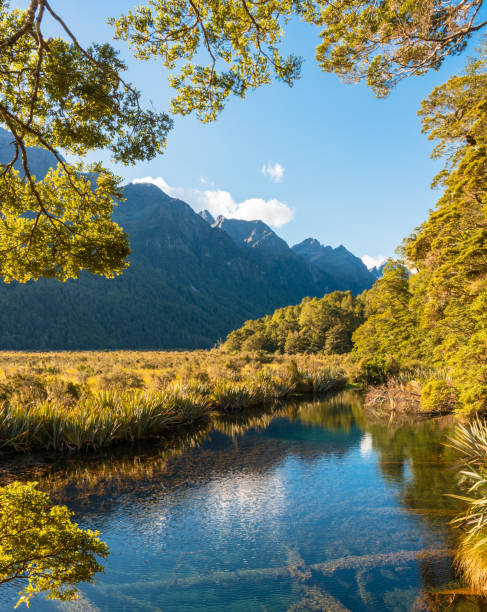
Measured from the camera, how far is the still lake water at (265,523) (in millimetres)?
4555

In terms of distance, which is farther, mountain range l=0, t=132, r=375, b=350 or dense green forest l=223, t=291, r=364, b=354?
mountain range l=0, t=132, r=375, b=350

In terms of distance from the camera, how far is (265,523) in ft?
21.2

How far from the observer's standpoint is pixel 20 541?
2842 mm

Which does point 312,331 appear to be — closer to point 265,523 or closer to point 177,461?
point 177,461

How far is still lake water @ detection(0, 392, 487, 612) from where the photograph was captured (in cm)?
455

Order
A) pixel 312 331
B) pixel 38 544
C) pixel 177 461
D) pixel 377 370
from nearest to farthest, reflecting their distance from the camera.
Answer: pixel 38 544 < pixel 177 461 < pixel 377 370 < pixel 312 331

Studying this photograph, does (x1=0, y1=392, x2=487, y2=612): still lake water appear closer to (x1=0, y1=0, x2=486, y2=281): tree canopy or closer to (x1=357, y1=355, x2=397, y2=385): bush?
(x1=0, y1=0, x2=486, y2=281): tree canopy

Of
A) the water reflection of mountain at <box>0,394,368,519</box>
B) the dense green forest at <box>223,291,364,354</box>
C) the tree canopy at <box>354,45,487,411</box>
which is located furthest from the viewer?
the dense green forest at <box>223,291,364,354</box>

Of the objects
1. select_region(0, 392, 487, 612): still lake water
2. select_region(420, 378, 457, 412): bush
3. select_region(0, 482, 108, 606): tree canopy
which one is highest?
select_region(0, 482, 108, 606): tree canopy

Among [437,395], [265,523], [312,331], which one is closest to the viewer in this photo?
[265,523]

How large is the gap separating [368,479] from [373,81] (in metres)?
10.4

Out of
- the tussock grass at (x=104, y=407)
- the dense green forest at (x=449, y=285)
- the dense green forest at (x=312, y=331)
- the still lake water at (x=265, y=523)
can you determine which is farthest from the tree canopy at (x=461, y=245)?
the dense green forest at (x=312, y=331)

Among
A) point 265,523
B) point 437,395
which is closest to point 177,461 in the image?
point 265,523

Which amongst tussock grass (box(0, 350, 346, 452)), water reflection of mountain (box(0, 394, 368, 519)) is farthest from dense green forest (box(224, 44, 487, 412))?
tussock grass (box(0, 350, 346, 452))
